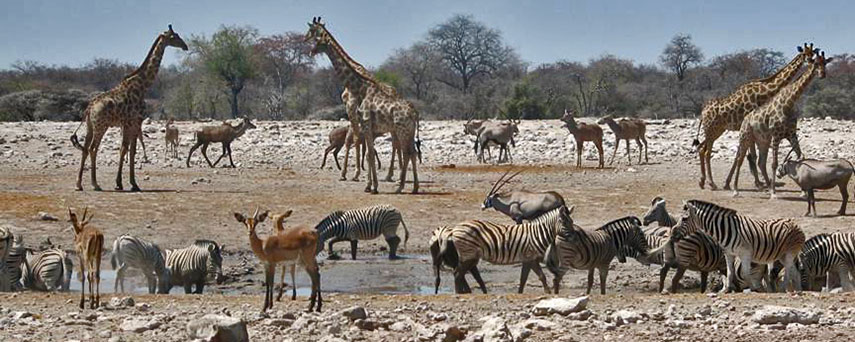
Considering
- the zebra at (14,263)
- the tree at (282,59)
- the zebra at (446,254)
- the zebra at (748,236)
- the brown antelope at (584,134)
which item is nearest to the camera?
the zebra at (748,236)

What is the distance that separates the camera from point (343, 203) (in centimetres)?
2109

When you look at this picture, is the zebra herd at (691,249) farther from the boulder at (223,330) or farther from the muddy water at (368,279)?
the boulder at (223,330)

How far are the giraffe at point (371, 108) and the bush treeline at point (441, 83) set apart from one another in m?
18.7

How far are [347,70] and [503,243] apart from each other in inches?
472

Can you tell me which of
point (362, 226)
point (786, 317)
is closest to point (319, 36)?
point (362, 226)

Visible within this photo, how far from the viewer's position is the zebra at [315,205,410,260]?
672 inches

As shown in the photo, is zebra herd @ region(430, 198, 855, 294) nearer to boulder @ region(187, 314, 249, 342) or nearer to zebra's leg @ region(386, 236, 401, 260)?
zebra's leg @ region(386, 236, 401, 260)

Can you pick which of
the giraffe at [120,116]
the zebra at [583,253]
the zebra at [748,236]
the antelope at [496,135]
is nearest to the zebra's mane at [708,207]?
the zebra at [748,236]

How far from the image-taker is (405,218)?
1988 cm

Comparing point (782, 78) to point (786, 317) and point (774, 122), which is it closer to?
point (774, 122)

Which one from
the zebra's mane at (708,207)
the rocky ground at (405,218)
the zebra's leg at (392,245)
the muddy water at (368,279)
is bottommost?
the muddy water at (368,279)

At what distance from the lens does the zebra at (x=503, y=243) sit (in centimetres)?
1299

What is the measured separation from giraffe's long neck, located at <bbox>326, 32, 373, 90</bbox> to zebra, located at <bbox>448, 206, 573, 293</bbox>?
11.4m

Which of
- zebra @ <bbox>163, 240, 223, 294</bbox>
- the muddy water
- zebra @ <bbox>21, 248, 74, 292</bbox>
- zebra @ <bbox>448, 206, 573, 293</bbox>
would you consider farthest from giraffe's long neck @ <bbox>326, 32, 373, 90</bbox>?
zebra @ <bbox>448, 206, 573, 293</bbox>
